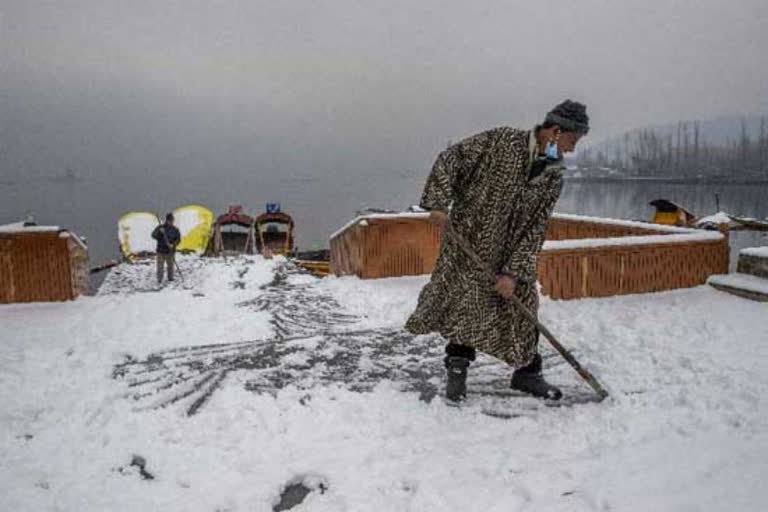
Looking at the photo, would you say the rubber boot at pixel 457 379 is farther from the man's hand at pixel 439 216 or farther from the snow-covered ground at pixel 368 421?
the man's hand at pixel 439 216

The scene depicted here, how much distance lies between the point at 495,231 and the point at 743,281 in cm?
491

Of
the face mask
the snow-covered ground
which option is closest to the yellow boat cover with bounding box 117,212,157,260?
the snow-covered ground

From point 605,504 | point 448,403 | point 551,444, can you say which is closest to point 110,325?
point 448,403

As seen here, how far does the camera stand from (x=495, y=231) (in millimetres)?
3652

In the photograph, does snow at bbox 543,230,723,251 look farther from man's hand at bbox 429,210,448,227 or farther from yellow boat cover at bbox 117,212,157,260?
yellow boat cover at bbox 117,212,157,260

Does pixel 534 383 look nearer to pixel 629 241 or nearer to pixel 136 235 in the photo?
pixel 629 241

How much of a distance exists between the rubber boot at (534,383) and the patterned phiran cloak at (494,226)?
0.50ft

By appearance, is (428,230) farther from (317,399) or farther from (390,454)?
(390,454)

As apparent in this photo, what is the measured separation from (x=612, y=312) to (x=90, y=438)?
5.25 metres

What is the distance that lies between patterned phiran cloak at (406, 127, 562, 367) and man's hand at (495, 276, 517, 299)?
0.09 m

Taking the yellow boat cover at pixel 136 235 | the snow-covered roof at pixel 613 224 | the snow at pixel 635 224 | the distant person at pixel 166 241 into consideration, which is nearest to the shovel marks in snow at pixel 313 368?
the snow-covered roof at pixel 613 224

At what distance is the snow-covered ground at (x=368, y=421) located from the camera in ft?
8.65

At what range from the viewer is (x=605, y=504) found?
249cm

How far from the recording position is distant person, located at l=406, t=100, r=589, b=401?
3.58 m
